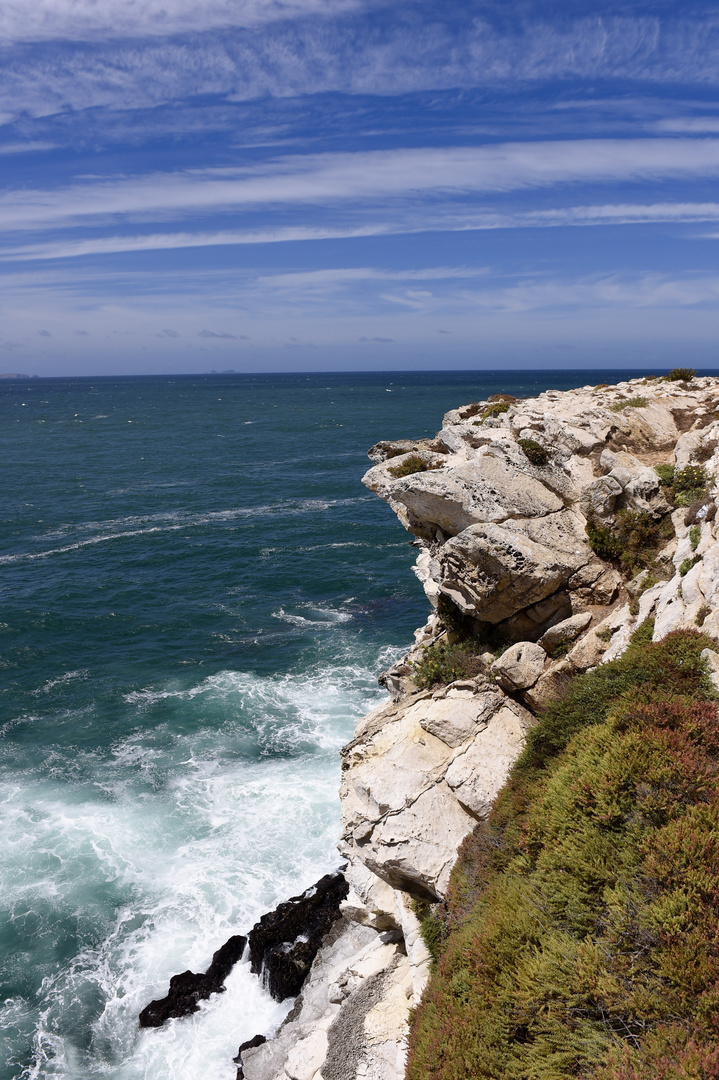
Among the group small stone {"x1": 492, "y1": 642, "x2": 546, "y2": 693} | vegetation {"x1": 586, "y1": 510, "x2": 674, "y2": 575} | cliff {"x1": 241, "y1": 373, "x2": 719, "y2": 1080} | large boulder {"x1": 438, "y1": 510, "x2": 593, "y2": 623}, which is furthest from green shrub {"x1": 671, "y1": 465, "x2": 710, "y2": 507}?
small stone {"x1": 492, "y1": 642, "x2": 546, "y2": 693}

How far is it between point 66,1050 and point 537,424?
→ 2467 centimetres

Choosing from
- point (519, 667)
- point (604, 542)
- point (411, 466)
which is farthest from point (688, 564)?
point (411, 466)

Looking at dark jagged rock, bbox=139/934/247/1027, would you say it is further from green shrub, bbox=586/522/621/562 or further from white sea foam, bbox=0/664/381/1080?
green shrub, bbox=586/522/621/562

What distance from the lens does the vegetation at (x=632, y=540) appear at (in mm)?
17938

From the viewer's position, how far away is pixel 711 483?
1767 cm

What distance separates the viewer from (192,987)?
19203 mm

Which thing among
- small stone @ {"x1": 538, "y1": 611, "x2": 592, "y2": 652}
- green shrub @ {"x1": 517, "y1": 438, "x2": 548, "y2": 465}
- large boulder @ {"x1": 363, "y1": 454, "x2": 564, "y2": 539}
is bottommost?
small stone @ {"x1": 538, "y1": 611, "x2": 592, "y2": 652}

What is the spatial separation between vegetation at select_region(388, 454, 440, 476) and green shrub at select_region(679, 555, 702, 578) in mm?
10026

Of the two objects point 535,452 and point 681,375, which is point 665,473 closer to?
point 535,452

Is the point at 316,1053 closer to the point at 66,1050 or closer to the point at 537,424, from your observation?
the point at 66,1050

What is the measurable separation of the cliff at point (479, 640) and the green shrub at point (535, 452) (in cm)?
7

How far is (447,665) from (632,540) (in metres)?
6.35

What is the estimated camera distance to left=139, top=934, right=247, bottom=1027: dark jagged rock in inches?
731

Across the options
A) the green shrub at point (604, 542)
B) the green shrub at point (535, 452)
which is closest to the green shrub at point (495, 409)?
the green shrub at point (535, 452)
